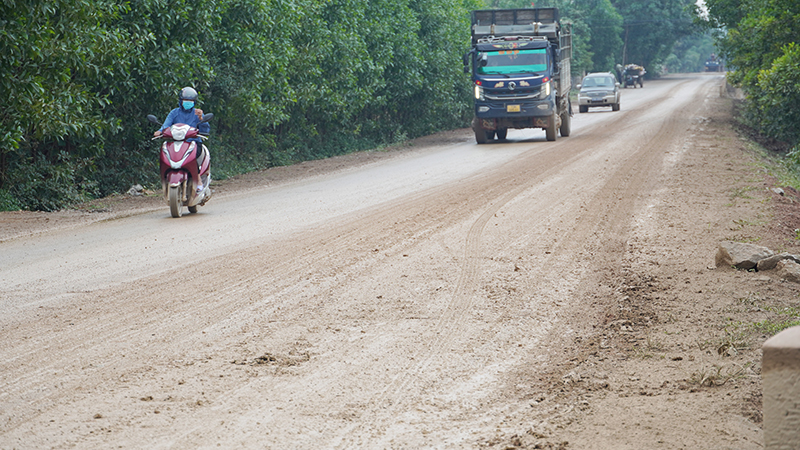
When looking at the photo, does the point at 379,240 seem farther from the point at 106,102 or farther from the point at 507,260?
the point at 106,102

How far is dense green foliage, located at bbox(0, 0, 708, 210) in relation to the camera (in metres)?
12.9

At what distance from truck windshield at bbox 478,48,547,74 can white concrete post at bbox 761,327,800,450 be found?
21.6m

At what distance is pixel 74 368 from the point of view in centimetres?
474

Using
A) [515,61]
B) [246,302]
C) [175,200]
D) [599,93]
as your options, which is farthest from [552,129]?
[599,93]

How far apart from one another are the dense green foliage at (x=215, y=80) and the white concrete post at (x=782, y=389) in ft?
38.9

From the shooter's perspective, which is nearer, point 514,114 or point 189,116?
point 189,116

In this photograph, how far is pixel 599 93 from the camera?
42.8m

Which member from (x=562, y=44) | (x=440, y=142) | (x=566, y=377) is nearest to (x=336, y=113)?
(x=440, y=142)

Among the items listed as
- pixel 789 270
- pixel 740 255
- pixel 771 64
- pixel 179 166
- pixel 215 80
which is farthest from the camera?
pixel 771 64

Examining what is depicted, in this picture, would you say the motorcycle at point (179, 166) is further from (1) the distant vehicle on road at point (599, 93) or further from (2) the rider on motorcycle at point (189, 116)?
(1) the distant vehicle on road at point (599, 93)

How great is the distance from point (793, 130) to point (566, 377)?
2172cm

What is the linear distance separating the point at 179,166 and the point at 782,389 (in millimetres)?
9747

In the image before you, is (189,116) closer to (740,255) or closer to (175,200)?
(175,200)

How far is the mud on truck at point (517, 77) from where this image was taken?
23.6 m
